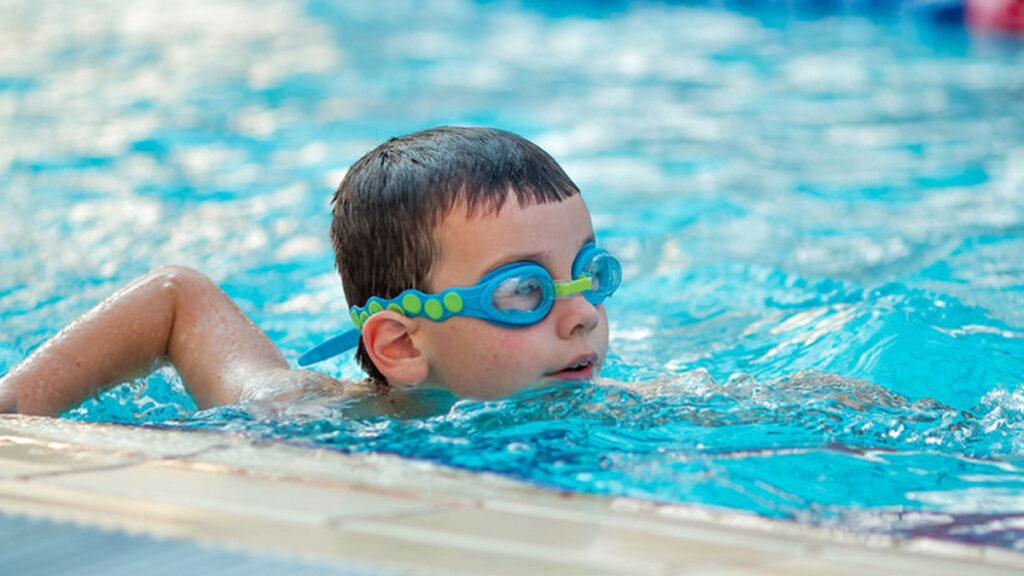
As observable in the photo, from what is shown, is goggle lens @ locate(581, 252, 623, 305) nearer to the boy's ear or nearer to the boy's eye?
the boy's eye

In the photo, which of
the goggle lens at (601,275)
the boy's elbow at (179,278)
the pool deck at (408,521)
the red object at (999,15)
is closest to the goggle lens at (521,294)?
the goggle lens at (601,275)

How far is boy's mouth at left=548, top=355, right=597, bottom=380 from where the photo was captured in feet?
9.62

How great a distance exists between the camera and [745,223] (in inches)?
243

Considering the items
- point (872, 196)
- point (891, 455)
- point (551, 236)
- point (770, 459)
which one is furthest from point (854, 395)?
point (872, 196)

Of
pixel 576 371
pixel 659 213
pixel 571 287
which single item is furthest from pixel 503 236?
pixel 659 213

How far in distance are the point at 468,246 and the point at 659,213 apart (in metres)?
3.67

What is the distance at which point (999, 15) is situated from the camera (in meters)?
12.3

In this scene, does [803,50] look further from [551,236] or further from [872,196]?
[551,236]

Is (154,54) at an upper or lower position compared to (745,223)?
upper

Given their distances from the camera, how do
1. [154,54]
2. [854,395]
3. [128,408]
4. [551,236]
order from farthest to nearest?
[154,54], [128,408], [854,395], [551,236]

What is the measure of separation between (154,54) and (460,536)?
34.9 feet

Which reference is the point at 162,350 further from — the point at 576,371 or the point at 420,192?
the point at 576,371

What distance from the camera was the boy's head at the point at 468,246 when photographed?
288 centimetres

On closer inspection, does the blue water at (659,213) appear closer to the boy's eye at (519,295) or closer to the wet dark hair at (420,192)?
the boy's eye at (519,295)
